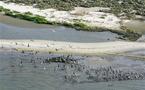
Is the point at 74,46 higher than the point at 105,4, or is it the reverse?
the point at 105,4

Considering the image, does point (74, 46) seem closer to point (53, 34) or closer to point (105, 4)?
point (53, 34)

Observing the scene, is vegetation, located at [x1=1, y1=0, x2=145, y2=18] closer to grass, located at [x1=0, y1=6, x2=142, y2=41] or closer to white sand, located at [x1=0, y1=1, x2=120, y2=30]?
white sand, located at [x1=0, y1=1, x2=120, y2=30]

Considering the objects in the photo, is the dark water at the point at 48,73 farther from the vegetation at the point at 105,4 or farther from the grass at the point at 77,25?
the vegetation at the point at 105,4

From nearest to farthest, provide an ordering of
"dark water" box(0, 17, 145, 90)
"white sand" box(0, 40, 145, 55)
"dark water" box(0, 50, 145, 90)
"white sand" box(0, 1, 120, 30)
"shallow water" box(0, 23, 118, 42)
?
"dark water" box(0, 50, 145, 90) < "dark water" box(0, 17, 145, 90) < "white sand" box(0, 40, 145, 55) < "shallow water" box(0, 23, 118, 42) < "white sand" box(0, 1, 120, 30)

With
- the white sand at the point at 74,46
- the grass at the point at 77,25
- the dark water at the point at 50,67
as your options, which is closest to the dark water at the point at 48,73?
the dark water at the point at 50,67

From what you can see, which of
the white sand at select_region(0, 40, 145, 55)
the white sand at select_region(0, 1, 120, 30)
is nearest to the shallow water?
the white sand at select_region(0, 40, 145, 55)

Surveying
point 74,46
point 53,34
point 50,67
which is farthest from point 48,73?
point 53,34
